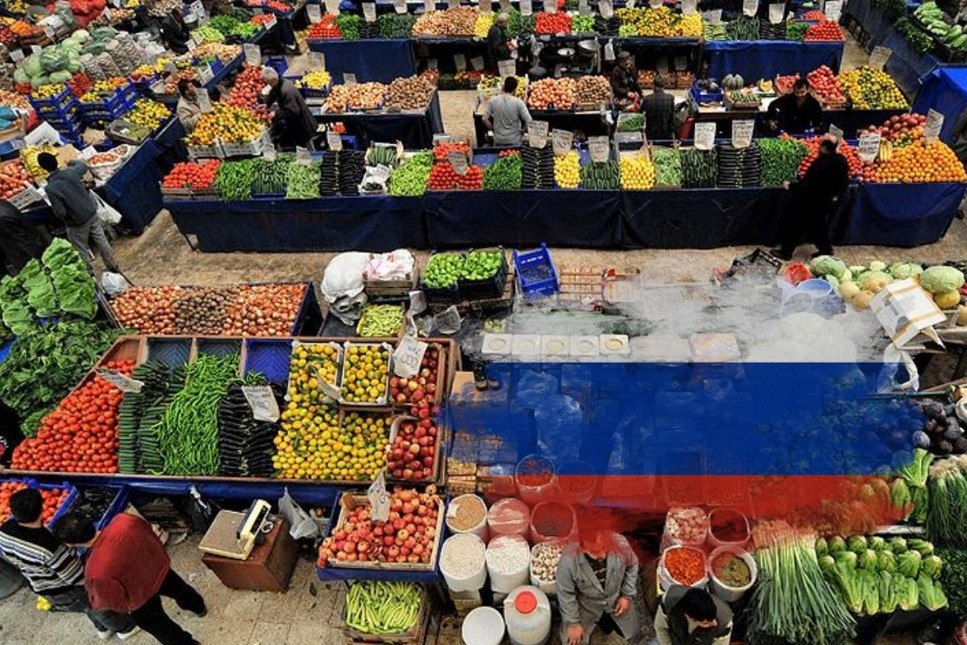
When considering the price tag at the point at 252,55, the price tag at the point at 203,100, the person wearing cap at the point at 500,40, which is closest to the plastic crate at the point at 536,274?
the price tag at the point at 203,100

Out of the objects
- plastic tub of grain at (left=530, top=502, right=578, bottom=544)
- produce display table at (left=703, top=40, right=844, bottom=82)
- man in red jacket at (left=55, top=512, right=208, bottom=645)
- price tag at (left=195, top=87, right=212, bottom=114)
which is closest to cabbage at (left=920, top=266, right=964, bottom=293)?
plastic tub of grain at (left=530, top=502, right=578, bottom=544)

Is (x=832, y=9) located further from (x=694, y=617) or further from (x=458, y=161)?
(x=694, y=617)

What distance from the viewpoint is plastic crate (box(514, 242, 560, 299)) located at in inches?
271

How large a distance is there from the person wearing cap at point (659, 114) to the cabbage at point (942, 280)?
15.1ft

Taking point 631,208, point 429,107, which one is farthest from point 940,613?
point 429,107

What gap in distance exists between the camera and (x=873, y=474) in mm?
4754

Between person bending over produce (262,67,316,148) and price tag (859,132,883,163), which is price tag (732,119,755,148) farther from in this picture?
person bending over produce (262,67,316,148)

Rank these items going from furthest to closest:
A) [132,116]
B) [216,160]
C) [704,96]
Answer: [132,116] < [704,96] < [216,160]

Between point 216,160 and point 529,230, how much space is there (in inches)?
196

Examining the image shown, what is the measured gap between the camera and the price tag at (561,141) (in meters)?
8.53

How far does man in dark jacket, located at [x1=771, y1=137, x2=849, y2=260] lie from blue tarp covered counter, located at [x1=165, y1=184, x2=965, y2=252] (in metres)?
0.30

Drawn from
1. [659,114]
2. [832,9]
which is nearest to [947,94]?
[832,9]

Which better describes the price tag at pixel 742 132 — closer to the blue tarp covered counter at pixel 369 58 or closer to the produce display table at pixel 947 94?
the produce display table at pixel 947 94

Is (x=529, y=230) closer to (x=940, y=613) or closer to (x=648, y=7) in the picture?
(x=940, y=613)
